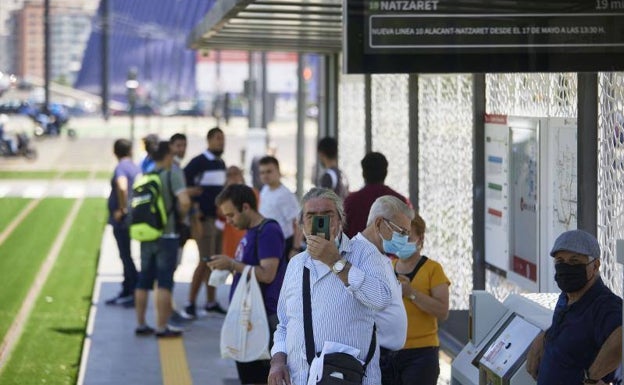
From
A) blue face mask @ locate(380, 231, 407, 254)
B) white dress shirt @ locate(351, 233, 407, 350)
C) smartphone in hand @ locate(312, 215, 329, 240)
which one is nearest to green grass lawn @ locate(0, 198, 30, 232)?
blue face mask @ locate(380, 231, 407, 254)

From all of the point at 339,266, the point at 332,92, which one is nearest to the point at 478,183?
the point at 339,266

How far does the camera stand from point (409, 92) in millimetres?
13758

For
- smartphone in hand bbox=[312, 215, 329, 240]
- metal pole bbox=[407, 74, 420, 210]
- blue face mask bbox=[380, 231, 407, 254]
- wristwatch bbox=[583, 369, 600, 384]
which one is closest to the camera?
wristwatch bbox=[583, 369, 600, 384]

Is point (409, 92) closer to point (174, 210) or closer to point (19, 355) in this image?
point (174, 210)

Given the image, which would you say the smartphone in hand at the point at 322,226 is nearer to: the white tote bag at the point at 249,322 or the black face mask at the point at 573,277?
the black face mask at the point at 573,277

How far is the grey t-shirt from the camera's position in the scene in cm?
1245

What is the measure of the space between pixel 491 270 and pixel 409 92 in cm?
334

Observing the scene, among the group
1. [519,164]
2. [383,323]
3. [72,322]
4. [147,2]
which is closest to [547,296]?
[383,323]

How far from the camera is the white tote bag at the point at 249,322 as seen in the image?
880 centimetres

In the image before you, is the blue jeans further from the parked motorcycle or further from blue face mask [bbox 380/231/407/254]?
the parked motorcycle

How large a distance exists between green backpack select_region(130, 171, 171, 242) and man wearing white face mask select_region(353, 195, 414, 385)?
19.0 ft

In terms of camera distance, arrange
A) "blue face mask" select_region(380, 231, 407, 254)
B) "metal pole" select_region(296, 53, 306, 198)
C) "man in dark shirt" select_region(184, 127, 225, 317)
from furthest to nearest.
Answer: "metal pole" select_region(296, 53, 306, 198) → "man in dark shirt" select_region(184, 127, 225, 317) → "blue face mask" select_region(380, 231, 407, 254)

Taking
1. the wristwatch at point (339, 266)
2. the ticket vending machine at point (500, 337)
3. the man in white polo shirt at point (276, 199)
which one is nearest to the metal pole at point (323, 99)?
the man in white polo shirt at point (276, 199)

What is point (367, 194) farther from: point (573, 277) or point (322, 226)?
point (573, 277)
